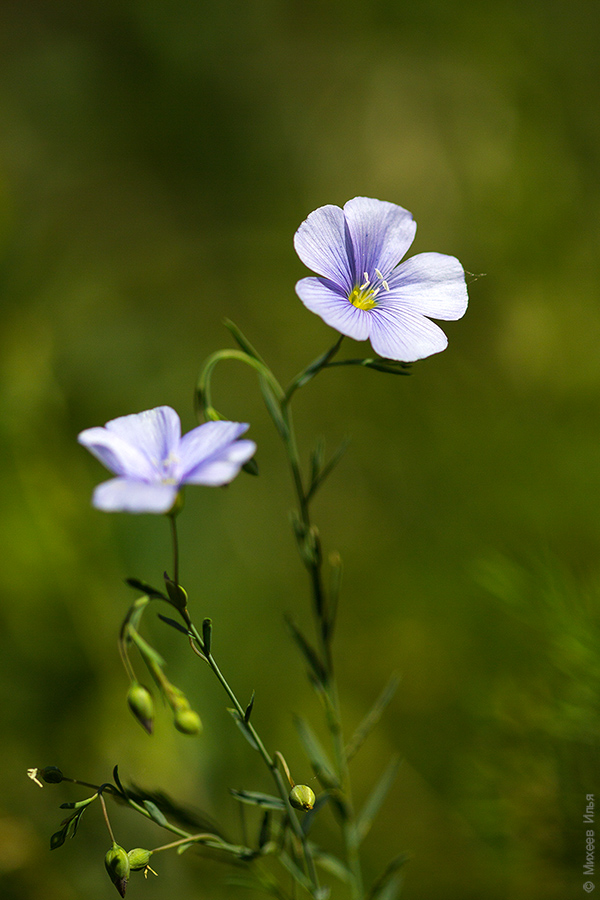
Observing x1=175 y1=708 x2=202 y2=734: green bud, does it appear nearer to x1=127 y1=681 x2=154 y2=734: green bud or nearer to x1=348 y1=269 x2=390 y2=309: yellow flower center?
x1=127 y1=681 x2=154 y2=734: green bud

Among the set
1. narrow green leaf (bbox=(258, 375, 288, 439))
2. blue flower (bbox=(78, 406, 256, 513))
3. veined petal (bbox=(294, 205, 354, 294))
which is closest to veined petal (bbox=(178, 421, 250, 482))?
blue flower (bbox=(78, 406, 256, 513))

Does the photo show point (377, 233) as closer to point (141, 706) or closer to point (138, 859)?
point (141, 706)

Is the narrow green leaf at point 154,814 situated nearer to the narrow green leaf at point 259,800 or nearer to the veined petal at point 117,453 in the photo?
the narrow green leaf at point 259,800

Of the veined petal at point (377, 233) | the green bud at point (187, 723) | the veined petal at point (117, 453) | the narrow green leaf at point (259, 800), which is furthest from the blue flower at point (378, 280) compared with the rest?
the narrow green leaf at point (259, 800)

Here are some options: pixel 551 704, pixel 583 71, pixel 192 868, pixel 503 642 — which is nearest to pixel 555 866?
pixel 551 704

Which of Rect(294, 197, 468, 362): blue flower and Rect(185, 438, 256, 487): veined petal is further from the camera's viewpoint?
Rect(294, 197, 468, 362): blue flower

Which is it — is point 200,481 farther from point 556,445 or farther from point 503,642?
point 556,445

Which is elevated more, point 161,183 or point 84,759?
point 161,183

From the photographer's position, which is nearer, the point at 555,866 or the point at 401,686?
the point at 555,866
